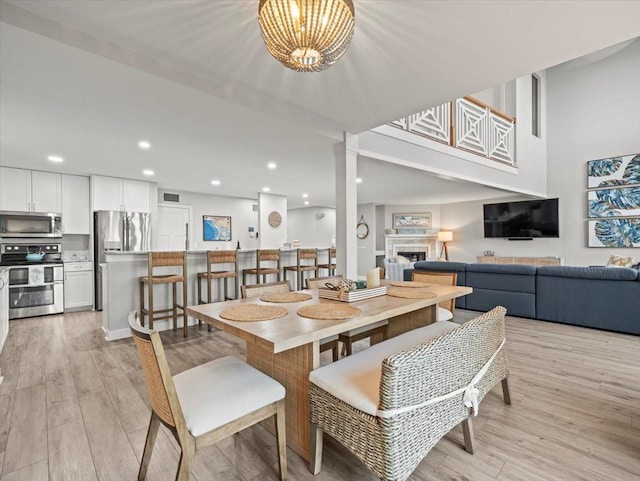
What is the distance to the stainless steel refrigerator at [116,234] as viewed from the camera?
548cm

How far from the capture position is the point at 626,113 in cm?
702

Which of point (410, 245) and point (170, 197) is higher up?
point (170, 197)

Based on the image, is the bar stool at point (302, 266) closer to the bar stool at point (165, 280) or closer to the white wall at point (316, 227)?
the bar stool at point (165, 280)

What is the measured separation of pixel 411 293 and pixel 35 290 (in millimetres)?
5807

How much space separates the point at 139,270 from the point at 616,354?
17.8 ft

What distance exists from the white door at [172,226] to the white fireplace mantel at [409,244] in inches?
237

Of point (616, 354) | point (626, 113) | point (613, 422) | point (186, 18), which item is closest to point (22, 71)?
point (186, 18)

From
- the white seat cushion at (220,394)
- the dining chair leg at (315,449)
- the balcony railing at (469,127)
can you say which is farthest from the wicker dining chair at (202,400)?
the balcony railing at (469,127)

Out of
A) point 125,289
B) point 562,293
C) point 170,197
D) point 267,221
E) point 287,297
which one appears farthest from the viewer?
point 267,221

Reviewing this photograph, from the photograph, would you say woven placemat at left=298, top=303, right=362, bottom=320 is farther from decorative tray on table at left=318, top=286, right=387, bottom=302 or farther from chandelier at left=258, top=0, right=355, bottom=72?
chandelier at left=258, top=0, right=355, bottom=72

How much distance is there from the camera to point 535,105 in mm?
8016

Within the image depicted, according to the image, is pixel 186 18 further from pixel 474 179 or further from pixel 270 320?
pixel 474 179

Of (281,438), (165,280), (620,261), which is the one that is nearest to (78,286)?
(165,280)

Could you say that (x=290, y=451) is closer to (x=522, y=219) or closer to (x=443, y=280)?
(x=443, y=280)
